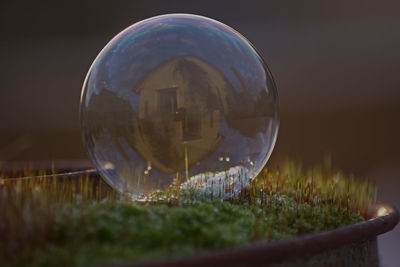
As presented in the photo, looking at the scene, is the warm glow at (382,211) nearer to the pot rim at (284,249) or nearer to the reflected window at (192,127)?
the pot rim at (284,249)

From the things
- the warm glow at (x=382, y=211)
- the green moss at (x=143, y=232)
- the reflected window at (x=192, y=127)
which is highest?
the reflected window at (x=192, y=127)

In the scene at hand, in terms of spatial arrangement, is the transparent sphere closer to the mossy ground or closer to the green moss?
the mossy ground

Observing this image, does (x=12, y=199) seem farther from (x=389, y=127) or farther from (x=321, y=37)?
(x=321, y=37)

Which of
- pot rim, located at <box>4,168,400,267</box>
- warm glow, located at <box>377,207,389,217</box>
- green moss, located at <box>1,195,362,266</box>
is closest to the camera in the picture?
pot rim, located at <box>4,168,400,267</box>

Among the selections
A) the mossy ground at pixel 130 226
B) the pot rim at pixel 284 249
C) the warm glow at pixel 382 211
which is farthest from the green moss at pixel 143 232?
the warm glow at pixel 382 211

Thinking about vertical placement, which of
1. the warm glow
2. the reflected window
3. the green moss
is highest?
the reflected window

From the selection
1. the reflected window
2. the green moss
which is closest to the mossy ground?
the green moss

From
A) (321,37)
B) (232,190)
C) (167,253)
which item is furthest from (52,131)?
(167,253)
